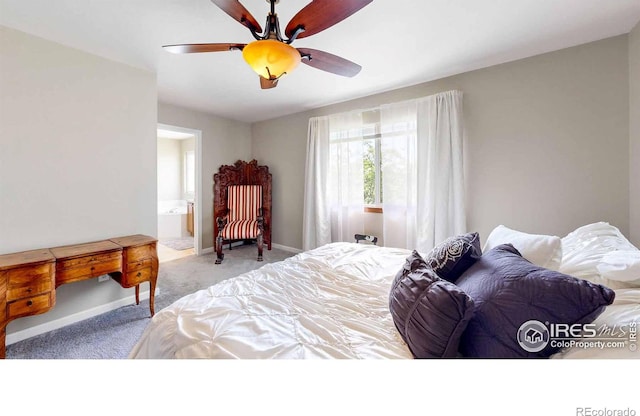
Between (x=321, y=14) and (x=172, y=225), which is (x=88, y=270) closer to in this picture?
(x=321, y=14)

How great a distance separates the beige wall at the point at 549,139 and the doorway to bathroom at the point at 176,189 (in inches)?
202

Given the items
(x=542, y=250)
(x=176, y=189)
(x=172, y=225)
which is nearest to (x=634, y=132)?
(x=542, y=250)

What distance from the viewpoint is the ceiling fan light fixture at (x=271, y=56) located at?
1232 millimetres

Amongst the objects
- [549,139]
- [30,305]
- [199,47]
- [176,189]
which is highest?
[199,47]

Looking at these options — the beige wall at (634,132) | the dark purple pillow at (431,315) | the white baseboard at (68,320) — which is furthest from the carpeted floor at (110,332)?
the beige wall at (634,132)

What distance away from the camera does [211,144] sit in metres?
4.08

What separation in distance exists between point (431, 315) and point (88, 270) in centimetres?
244

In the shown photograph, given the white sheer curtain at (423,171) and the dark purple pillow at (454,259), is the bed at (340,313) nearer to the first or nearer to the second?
the dark purple pillow at (454,259)

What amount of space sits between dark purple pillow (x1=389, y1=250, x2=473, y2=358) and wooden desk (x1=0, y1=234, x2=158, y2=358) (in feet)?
7.36

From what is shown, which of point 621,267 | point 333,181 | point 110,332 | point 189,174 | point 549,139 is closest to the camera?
point 621,267

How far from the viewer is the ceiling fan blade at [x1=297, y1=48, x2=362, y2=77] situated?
1.54 m

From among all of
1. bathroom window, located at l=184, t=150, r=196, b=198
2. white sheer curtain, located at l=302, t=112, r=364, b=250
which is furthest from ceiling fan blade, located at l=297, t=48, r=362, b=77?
bathroom window, located at l=184, t=150, r=196, b=198

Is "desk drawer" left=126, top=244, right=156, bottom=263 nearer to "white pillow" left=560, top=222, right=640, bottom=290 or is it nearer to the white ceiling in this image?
the white ceiling
